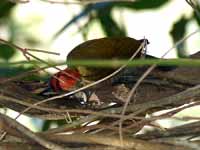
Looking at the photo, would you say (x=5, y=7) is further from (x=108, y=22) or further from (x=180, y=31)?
(x=180, y=31)

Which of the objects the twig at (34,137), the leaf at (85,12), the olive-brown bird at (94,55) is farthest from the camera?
the leaf at (85,12)

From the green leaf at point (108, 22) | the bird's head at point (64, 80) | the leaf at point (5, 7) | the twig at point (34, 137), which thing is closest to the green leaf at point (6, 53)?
the leaf at point (5, 7)

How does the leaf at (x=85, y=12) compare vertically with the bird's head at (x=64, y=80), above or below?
above

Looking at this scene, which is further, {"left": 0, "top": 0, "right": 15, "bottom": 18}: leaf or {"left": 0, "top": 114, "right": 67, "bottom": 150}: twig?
{"left": 0, "top": 0, "right": 15, "bottom": 18}: leaf

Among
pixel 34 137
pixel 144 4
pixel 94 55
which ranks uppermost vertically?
pixel 144 4

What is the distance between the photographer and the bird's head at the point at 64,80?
82 centimetres

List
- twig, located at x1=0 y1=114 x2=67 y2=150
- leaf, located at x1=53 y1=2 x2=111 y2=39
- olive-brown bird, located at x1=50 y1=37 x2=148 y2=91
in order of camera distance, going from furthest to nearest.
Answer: leaf, located at x1=53 y1=2 x2=111 y2=39 < olive-brown bird, located at x1=50 y1=37 x2=148 y2=91 < twig, located at x1=0 y1=114 x2=67 y2=150

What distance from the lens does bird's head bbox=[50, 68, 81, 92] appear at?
0.82m

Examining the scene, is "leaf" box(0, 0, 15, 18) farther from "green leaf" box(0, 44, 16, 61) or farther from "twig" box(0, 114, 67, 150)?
"twig" box(0, 114, 67, 150)

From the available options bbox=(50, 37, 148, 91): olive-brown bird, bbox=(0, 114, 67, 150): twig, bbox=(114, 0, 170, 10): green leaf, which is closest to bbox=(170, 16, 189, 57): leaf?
bbox=(114, 0, 170, 10): green leaf

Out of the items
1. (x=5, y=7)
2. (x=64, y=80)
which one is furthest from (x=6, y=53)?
(x=64, y=80)

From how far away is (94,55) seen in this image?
32.0 inches

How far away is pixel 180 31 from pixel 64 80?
37 cm

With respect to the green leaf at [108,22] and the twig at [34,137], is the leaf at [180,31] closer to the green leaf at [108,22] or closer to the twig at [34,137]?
the green leaf at [108,22]
